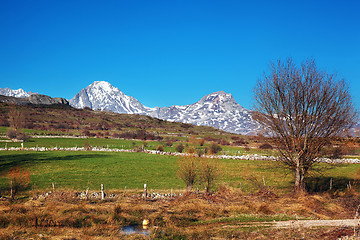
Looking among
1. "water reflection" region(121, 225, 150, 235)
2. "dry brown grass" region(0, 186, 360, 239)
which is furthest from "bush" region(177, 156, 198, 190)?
"water reflection" region(121, 225, 150, 235)

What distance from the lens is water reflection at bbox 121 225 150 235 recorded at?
20.0 m

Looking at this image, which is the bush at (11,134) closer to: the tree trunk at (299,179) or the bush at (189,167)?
the bush at (189,167)

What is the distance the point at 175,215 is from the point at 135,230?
159 inches

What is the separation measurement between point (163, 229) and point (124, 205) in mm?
6576

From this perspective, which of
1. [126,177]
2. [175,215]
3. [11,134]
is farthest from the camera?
[11,134]

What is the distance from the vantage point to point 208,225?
20.5m

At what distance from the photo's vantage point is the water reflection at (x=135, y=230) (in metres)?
20.0

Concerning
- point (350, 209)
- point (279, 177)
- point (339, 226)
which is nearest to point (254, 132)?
point (350, 209)

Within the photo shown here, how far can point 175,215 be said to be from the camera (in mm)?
23344

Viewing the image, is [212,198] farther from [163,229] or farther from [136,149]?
[136,149]

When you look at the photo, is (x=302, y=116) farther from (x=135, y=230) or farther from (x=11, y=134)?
(x=11, y=134)

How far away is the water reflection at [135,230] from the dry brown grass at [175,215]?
0.46 meters

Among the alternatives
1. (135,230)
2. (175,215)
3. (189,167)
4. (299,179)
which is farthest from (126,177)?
(299,179)

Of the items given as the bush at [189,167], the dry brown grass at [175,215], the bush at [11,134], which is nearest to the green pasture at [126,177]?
the bush at [189,167]
